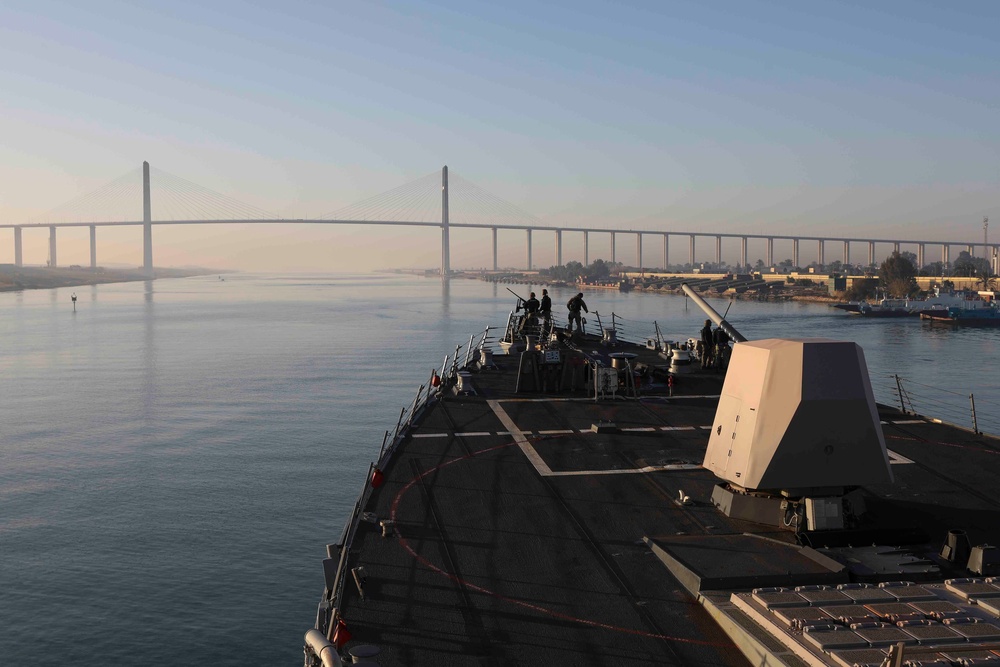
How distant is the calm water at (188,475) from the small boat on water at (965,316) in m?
36.7

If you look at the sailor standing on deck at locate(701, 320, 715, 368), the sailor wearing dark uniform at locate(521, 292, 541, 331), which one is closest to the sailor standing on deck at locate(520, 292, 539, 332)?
the sailor wearing dark uniform at locate(521, 292, 541, 331)

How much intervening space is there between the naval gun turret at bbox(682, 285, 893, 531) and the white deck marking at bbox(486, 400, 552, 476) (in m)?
4.33

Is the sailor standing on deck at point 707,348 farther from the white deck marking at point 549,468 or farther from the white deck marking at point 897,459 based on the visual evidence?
the white deck marking at point 897,459

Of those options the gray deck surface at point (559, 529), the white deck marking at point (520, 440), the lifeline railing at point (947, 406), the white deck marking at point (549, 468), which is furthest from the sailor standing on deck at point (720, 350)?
the white deck marking at point (549, 468)

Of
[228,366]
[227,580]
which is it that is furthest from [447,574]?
[228,366]

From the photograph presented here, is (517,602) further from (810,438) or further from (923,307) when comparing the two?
(923,307)

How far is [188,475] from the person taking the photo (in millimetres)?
26906

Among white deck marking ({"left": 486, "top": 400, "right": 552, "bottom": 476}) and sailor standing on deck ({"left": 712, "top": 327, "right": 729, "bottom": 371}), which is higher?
sailor standing on deck ({"left": 712, "top": 327, "right": 729, "bottom": 371})

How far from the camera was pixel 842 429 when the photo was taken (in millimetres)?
12195

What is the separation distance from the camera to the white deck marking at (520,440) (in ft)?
53.3

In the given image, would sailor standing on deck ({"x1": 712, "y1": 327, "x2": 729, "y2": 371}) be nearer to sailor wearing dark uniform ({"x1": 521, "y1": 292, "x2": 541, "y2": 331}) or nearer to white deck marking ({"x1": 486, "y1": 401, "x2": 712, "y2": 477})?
sailor wearing dark uniform ({"x1": 521, "y1": 292, "x2": 541, "y2": 331})

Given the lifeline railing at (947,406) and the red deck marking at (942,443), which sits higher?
the red deck marking at (942,443)

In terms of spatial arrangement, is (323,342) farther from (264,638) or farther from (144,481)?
(264,638)

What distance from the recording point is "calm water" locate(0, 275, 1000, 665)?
55.3 ft
